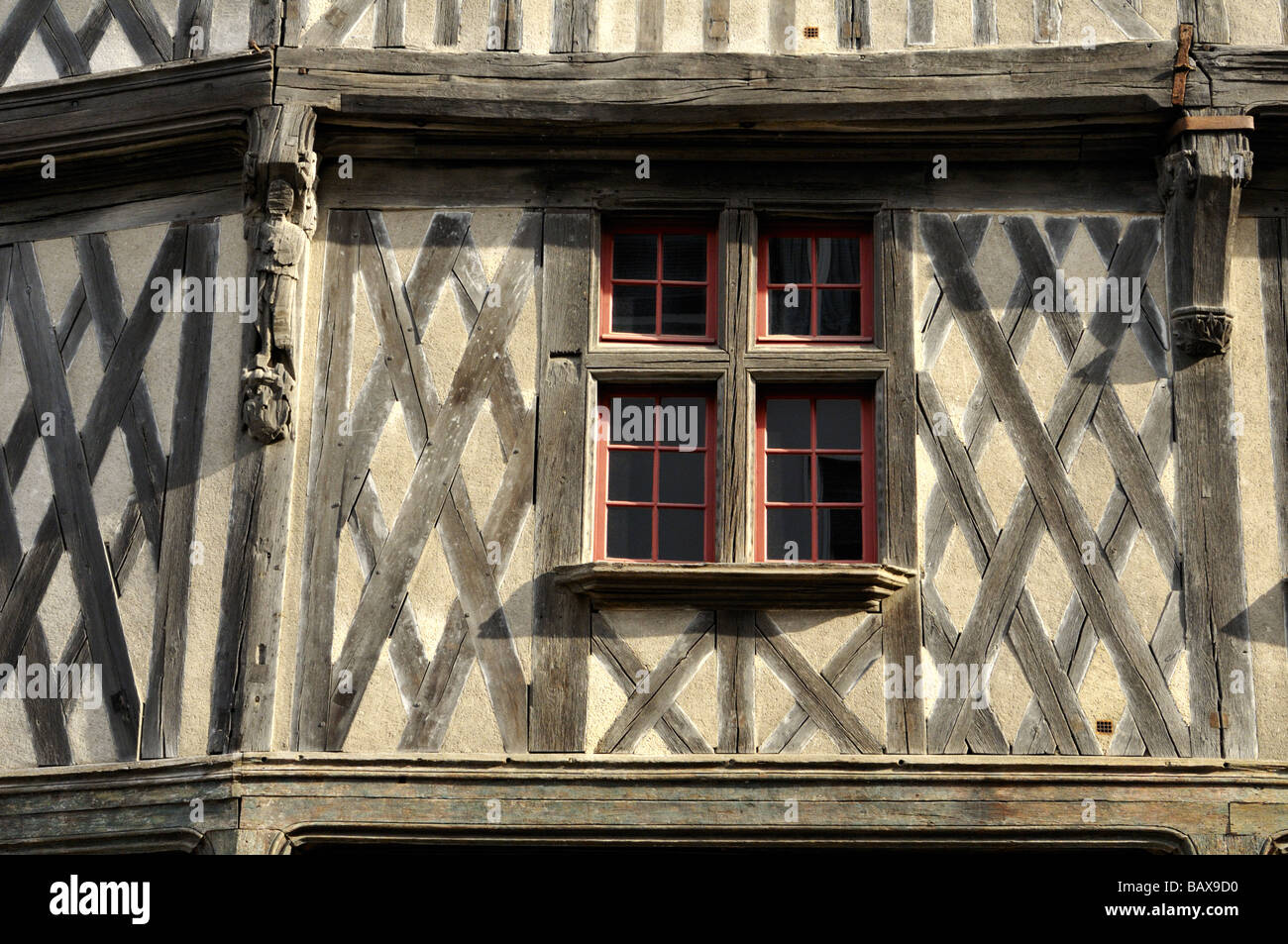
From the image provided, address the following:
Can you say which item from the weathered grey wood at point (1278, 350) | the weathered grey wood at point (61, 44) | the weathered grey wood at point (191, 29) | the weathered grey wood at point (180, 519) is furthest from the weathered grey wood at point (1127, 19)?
the weathered grey wood at point (61, 44)

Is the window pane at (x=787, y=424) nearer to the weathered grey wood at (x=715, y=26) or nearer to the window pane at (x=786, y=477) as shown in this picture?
the window pane at (x=786, y=477)

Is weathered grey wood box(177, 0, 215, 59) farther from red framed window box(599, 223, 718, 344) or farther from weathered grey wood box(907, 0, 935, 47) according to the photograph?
weathered grey wood box(907, 0, 935, 47)

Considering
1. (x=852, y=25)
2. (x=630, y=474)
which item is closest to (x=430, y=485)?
(x=630, y=474)

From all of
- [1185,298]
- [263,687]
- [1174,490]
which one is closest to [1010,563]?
[1174,490]

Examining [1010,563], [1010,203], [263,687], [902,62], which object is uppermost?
[902,62]

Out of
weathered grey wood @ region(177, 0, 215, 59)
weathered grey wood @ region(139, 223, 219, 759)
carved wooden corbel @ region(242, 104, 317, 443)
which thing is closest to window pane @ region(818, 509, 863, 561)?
carved wooden corbel @ region(242, 104, 317, 443)

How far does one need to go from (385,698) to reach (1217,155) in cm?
421

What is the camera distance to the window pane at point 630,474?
7180mm

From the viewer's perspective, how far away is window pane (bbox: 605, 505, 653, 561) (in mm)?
7102

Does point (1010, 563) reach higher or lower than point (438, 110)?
lower

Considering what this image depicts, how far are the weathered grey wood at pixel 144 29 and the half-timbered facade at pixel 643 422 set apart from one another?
0.03m

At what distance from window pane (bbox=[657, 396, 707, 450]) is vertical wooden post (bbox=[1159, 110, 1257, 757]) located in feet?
6.64

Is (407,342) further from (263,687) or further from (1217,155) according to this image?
(1217,155)

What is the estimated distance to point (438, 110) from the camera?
23.9 feet
